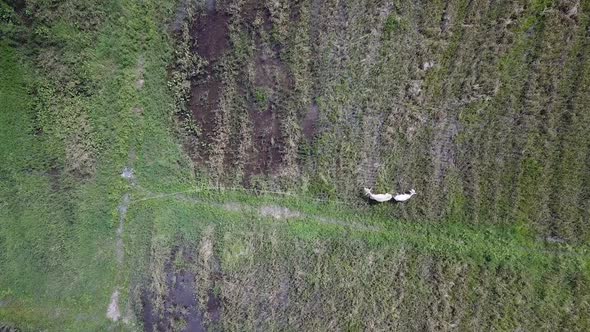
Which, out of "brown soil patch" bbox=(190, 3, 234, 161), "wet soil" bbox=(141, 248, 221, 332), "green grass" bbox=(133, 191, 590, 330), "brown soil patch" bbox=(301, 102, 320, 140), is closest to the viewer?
"green grass" bbox=(133, 191, 590, 330)

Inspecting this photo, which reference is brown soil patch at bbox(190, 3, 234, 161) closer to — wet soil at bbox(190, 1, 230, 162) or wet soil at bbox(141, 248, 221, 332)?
wet soil at bbox(190, 1, 230, 162)

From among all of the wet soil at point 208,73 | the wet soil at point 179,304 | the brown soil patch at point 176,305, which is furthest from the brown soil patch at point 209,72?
the brown soil patch at point 176,305

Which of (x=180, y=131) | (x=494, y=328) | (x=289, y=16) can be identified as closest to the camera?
(x=494, y=328)

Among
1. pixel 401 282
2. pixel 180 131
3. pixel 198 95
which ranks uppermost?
pixel 198 95

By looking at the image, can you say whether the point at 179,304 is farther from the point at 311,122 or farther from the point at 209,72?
the point at 209,72

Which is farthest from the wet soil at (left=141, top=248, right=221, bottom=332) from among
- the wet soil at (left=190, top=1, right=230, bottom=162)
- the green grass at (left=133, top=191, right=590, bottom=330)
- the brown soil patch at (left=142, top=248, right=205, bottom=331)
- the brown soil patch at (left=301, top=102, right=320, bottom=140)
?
the brown soil patch at (left=301, top=102, right=320, bottom=140)

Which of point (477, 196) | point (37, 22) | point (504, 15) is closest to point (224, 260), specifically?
point (477, 196)

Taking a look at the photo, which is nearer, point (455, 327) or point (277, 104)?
point (455, 327)

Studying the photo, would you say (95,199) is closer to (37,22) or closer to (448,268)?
(37,22)

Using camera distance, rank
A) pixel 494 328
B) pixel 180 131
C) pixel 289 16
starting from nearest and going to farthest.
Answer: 1. pixel 494 328
2. pixel 289 16
3. pixel 180 131
